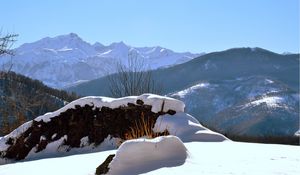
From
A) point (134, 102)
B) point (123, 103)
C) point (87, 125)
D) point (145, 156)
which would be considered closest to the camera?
point (145, 156)

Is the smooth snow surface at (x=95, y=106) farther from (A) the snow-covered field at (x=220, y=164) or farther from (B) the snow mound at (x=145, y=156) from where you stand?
(B) the snow mound at (x=145, y=156)

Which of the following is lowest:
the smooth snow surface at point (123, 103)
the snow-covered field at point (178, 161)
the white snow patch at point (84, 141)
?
the white snow patch at point (84, 141)

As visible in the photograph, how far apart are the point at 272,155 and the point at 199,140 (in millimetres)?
2646

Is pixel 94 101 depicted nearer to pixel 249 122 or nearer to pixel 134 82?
pixel 134 82

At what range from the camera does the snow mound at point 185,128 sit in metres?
9.83

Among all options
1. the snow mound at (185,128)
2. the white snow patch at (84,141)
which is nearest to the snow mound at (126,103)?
the snow mound at (185,128)

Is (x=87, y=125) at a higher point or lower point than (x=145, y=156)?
higher

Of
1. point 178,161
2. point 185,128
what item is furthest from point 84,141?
point 178,161

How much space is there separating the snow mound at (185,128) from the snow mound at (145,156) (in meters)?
3.04

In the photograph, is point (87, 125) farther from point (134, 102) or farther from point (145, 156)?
point (145, 156)

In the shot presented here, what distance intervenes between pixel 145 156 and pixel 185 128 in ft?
12.9

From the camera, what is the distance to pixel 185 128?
10.2 metres

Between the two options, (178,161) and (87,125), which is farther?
(87,125)

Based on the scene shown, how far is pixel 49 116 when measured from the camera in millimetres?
12039
